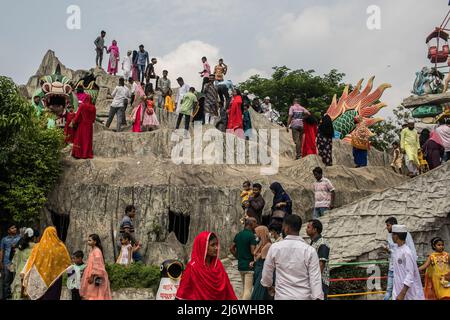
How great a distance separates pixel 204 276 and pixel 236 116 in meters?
11.6

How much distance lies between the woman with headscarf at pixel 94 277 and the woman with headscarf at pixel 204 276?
6.16ft

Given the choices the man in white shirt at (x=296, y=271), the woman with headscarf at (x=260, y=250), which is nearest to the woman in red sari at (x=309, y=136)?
the woman with headscarf at (x=260, y=250)

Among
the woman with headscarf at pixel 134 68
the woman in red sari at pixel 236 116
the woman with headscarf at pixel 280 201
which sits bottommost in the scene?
the woman with headscarf at pixel 280 201

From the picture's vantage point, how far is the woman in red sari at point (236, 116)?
18.9m

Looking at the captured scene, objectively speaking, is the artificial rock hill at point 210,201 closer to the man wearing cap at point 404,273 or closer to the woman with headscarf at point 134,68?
the man wearing cap at point 404,273

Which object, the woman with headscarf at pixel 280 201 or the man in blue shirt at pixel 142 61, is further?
the man in blue shirt at pixel 142 61

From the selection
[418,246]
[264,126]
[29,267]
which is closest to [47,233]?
[29,267]

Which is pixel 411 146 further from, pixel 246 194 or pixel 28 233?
pixel 28 233

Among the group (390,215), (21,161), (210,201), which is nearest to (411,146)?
(390,215)

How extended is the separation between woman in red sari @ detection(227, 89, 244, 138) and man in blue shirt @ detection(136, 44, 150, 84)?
6893mm

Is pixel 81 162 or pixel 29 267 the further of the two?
pixel 81 162

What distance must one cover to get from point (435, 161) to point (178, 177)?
568 centimetres

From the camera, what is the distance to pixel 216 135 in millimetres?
17422
